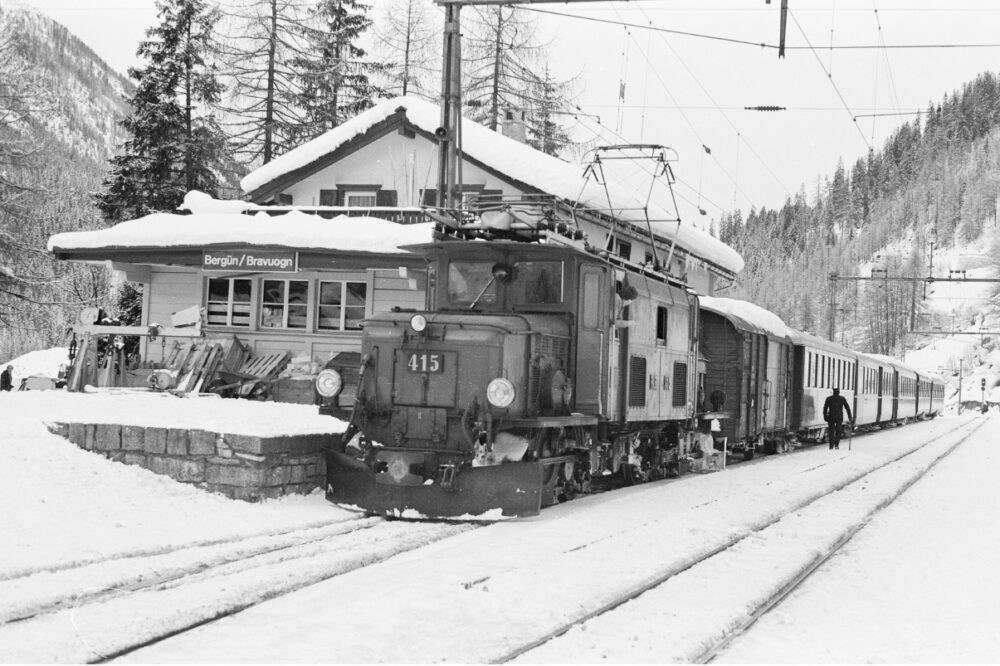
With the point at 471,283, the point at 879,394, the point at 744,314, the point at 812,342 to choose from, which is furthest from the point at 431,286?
the point at 879,394

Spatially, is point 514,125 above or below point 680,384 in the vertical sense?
above

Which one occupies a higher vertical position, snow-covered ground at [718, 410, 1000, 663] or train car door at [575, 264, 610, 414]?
train car door at [575, 264, 610, 414]

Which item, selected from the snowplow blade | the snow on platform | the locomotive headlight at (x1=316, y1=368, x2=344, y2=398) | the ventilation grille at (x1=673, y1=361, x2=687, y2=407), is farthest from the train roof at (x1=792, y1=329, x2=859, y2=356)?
the locomotive headlight at (x1=316, y1=368, x2=344, y2=398)

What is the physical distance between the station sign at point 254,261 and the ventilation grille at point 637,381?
875 cm

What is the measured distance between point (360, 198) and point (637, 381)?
15.1m

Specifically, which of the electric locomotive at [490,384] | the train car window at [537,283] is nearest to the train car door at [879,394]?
the electric locomotive at [490,384]

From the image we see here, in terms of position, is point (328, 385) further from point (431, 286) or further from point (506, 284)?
point (506, 284)

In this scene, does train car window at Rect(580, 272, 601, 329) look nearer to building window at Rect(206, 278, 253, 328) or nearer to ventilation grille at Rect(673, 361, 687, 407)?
ventilation grille at Rect(673, 361, 687, 407)

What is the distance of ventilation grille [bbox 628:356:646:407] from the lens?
1187 centimetres

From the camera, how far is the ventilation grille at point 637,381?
38.9 ft

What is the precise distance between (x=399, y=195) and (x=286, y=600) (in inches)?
784

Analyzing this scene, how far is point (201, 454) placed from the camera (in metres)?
9.99

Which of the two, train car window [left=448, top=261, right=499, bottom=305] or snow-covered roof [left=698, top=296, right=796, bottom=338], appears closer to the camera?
train car window [left=448, top=261, right=499, bottom=305]

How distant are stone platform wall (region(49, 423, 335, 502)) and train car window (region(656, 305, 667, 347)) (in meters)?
4.99
